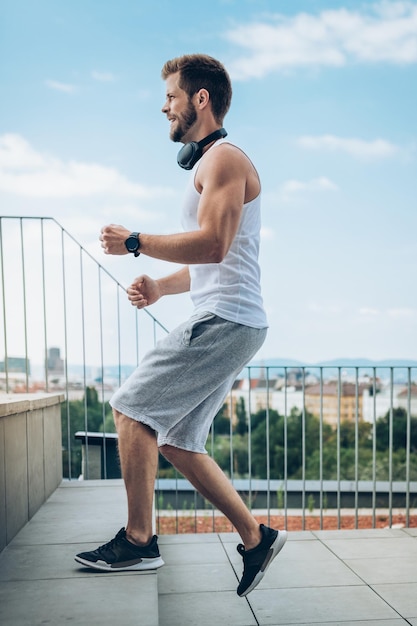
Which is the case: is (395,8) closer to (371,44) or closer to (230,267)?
(371,44)

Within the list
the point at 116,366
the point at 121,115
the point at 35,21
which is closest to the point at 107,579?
the point at 116,366

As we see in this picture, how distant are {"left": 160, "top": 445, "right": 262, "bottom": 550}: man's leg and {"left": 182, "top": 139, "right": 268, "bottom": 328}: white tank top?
Result: 1.21 ft

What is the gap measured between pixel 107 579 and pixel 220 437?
34.4 meters

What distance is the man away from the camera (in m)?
1.85

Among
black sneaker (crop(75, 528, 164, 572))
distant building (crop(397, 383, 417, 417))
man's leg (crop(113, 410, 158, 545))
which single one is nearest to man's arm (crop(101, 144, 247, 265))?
man's leg (crop(113, 410, 158, 545))

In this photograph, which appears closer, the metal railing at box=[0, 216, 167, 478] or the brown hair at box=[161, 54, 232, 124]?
the brown hair at box=[161, 54, 232, 124]

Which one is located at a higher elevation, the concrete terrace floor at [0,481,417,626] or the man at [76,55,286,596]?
the man at [76,55,286,596]

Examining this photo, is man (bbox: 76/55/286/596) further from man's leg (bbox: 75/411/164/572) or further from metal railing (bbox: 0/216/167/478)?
→ metal railing (bbox: 0/216/167/478)

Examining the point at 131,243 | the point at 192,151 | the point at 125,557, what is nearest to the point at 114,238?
the point at 131,243

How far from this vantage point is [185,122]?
6.63ft

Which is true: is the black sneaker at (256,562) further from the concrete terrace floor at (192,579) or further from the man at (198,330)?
the concrete terrace floor at (192,579)

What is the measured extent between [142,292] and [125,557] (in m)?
0.70

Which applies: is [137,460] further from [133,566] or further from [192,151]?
[192,151]

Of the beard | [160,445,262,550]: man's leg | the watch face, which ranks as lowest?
[160,445,262,550]: man's leg
